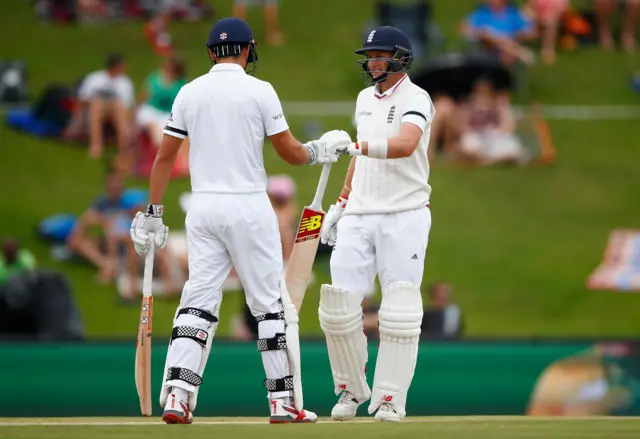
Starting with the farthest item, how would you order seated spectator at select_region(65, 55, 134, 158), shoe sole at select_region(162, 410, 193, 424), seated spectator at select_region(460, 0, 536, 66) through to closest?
1. seated spectator at select_region(460, 0, 536, 66)
2. seated spectator at select_region(65, 55, 134, 158)
3. shoe sole at select_region(162, 410, 193, 424)

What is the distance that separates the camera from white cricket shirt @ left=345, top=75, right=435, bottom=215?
25.4 feet

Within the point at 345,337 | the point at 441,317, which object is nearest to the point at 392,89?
the point at 345,337

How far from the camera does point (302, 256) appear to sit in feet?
26.0

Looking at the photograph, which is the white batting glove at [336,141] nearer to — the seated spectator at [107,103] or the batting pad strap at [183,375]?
the batting pad strap at [183,375]

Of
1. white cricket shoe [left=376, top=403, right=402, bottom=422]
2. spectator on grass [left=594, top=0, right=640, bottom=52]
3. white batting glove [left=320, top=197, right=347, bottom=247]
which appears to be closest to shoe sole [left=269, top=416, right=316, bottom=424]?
white cricket shoe [left=376, top=403, right=402, bottom=422]

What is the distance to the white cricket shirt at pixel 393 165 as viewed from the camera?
7.74m

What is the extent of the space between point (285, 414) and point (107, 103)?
8525 mm

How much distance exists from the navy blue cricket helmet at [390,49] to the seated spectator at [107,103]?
7.66 metres

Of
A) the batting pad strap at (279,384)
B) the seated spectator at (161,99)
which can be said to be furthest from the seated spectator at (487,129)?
the batting pad strap at (279,384)

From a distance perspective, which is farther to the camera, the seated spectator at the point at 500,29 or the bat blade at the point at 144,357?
the seated spectator at the point at 500,29

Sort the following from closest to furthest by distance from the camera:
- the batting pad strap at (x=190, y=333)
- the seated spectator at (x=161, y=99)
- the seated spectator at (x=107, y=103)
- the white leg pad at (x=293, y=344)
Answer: the batting pad strap at (x=190, y=333) < the white leg pad at (x=293, y=344) < the seated spectator at (x=161, y=99) < the seated spectator at (x=107, y=103)

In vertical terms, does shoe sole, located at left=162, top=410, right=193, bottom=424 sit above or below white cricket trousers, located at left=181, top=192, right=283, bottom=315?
below

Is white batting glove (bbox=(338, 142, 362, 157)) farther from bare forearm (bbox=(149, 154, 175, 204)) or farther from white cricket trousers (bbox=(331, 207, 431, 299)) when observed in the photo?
bare forearm (bbox=(149, 154, 175, 204))

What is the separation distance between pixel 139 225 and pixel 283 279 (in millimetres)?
807
